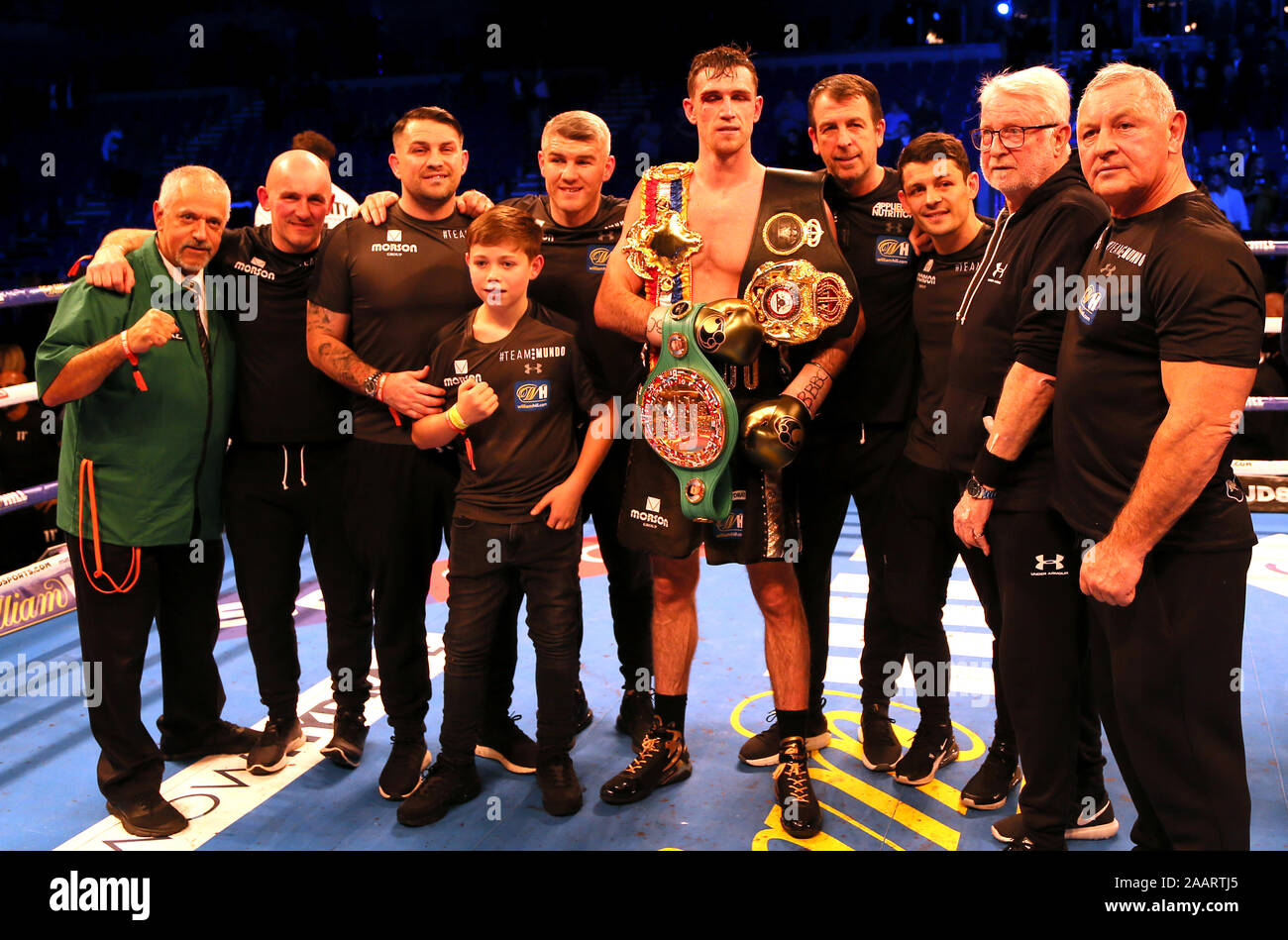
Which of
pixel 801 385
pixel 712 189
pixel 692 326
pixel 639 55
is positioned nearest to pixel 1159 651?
pixel 801 385

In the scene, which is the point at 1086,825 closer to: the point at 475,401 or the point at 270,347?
the point at 475,401

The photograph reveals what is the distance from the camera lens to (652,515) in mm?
2873

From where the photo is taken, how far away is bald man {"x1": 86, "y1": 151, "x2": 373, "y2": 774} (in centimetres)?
311

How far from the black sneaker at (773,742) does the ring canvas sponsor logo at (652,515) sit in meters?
0.71

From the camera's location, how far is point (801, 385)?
2814 mm

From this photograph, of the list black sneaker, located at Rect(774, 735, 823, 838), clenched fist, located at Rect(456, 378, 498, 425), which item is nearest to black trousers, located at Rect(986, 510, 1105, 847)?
black sneaker, located at Rect(774, 735, 823, 838)

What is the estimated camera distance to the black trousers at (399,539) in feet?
9.87

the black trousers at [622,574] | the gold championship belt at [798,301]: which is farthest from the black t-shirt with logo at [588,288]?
the gold championship belt at [798,301]

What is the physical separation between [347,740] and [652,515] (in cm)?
122

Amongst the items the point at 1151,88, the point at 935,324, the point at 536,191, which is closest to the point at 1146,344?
the point at 1151,88

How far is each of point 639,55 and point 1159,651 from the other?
1256 cm

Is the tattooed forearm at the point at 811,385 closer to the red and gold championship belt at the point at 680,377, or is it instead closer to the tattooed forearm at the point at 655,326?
the red and gold championship belt at the point at 680,377

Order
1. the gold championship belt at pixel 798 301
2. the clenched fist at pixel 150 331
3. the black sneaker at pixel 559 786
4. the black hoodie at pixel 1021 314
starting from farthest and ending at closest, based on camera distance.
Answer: the black sneaker at pixel 559 786
the gold championship belt at pixel 798 301
the clenched fist at pixel 150 331
the black hoodie at pixel 1021 314

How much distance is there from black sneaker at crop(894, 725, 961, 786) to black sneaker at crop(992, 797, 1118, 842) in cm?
32
